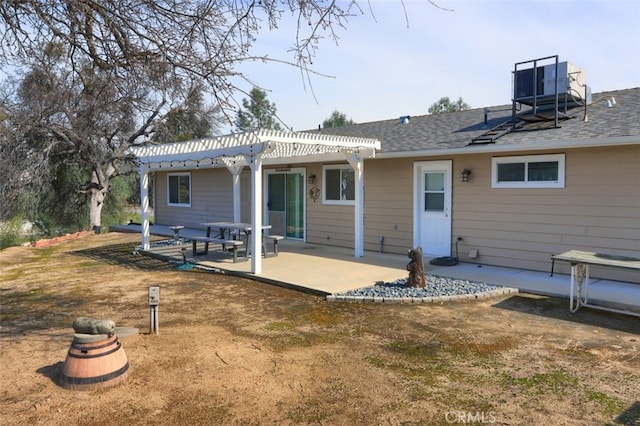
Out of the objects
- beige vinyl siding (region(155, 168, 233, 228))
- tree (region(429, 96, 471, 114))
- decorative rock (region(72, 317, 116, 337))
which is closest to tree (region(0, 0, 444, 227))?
decorative rock (region(72, 317, 116, 337))

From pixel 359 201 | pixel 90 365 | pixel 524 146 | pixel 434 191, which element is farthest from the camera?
pixel 359 201

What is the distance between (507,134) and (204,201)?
10.5 m

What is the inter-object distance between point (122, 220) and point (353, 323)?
2258 centimetres

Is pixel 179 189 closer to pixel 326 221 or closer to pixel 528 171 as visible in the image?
pixel 326 221

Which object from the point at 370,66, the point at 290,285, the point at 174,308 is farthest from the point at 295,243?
the point at 370,66

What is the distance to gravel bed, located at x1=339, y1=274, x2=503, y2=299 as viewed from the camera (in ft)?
21.0

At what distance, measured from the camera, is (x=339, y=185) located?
1138 centimetres

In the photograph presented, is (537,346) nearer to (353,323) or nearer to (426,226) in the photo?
(353,323)

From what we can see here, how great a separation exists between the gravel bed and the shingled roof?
8.17 ft

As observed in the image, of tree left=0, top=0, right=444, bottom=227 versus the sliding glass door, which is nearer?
tree left=0, top=0, right=444, bottom=227

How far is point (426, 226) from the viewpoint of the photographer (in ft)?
31.5

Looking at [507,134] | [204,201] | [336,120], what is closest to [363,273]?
[507,134]

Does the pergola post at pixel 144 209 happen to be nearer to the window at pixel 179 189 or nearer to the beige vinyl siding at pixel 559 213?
the window at pixel 179 189

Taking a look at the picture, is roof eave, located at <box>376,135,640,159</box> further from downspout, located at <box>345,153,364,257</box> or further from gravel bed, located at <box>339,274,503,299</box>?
gravel bed, located at <box>339,274,503,299</box>
